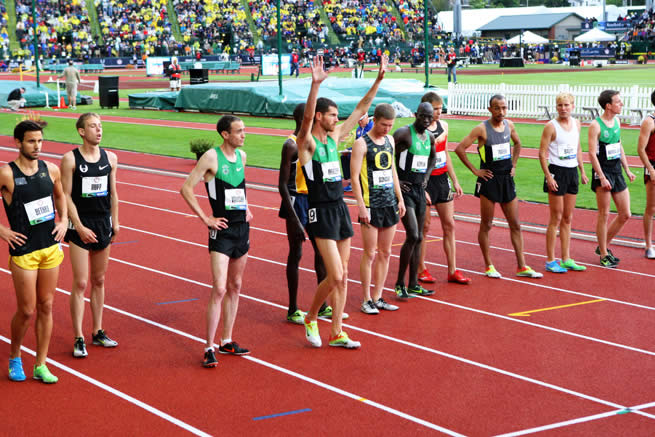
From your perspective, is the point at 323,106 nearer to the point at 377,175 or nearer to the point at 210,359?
the point at 377,175

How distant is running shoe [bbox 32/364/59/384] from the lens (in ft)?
22.2

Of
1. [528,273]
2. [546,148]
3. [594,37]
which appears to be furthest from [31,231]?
[594,37]

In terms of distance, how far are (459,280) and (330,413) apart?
4015 mm

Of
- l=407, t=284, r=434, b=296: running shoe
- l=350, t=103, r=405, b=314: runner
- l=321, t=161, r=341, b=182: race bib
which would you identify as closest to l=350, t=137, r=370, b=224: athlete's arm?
l=350, t=103, r=405, b=314: runner

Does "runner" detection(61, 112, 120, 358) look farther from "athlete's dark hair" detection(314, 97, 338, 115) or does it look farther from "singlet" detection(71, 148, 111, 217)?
"athlete's dark hair" detection(314, 97, 338, 115)

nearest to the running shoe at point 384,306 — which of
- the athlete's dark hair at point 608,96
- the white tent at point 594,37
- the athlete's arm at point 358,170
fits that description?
the athlete's arm at point 358,170

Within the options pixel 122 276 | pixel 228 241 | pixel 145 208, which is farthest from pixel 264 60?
pixel 228 241

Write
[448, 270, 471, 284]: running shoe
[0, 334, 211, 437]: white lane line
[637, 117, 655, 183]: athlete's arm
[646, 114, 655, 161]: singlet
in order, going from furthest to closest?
1. [646, 114, 655, 161]: singlet
2. [637, 117, 655, 183]: athlete's arm
3. [448, 270, 471, 284]: running shoe
4. [0, 334, 211, 437]: white lane line

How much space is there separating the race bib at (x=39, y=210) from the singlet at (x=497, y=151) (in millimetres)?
5124

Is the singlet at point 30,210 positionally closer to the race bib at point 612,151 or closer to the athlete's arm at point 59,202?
the athlete's arm at point 59,202

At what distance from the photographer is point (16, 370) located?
22.4ft

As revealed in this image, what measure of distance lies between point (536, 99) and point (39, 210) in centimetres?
2483

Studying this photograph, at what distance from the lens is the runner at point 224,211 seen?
7.05m

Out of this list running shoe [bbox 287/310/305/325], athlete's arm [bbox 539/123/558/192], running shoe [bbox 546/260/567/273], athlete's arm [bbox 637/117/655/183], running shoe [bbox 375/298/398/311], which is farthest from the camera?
athlete's arm [bbox 637/117/655/183]
